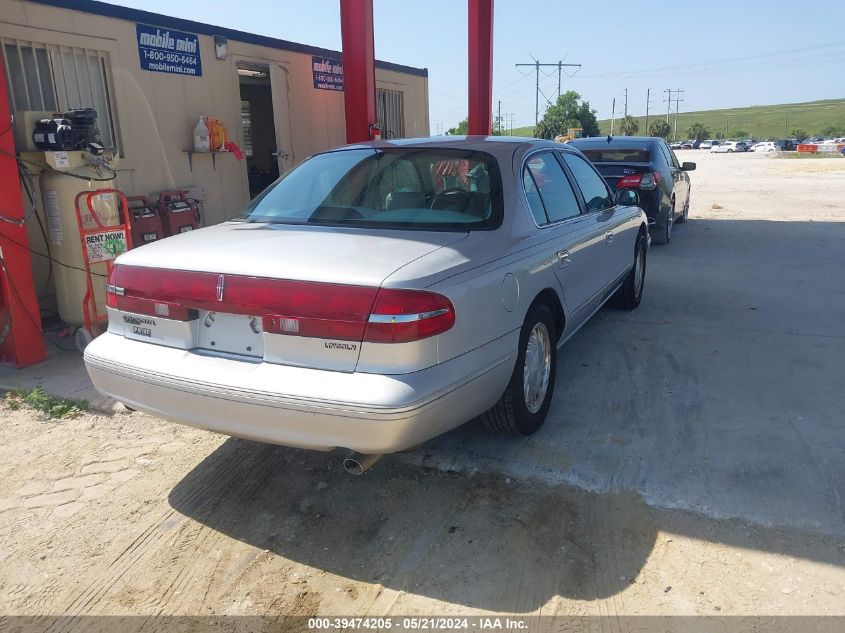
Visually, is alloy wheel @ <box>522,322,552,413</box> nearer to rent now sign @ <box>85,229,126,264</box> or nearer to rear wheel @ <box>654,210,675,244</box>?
rent now sign @ <box>85,229,126,264</box>

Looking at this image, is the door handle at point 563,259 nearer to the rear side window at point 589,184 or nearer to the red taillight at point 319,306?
the rear side window at point 589,184

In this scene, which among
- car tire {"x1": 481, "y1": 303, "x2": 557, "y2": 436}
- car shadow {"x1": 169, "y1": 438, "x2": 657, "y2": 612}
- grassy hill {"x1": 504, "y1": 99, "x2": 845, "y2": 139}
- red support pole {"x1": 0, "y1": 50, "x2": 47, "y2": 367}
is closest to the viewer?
car shadow {"x1": 169, "y1": 438, "x2": 657, "y2": 612}

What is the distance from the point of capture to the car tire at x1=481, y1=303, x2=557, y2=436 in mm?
3510

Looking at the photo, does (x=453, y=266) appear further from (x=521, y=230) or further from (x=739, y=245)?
(x=739, y=245)

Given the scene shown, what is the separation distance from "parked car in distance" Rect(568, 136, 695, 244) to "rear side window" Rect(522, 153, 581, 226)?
17.6 feet

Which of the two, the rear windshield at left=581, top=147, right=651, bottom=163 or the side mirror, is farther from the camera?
the rear windshield at left=581, top=147, right=651, bottom=163

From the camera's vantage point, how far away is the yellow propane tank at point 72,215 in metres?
5.41

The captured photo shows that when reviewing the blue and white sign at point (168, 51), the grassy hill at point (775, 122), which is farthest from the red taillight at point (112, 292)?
the grassy hill at point (775, 122)

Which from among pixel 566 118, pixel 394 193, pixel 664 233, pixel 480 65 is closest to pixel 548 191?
pixel 394 193

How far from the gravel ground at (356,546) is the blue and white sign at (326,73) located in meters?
7.61

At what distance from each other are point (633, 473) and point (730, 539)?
611 mm

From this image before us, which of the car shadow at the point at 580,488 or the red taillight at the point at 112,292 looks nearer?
the car shadow at the point at 580,488

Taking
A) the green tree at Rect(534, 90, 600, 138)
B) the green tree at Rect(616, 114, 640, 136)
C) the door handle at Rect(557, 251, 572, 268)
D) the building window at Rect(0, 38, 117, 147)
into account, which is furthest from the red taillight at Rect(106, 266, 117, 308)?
the green tree at Rect(616, 114, 640, 136)

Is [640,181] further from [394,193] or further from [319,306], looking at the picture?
[319,306]
